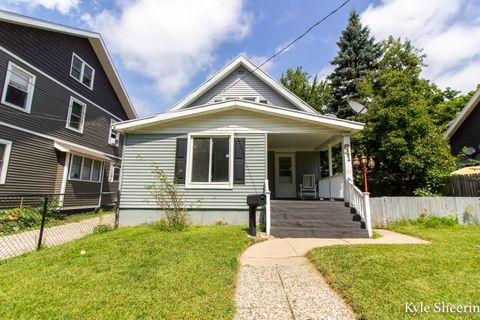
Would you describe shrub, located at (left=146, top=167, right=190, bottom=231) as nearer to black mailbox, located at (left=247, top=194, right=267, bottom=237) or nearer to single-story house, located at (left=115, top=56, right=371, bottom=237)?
single-story house, located at (left=115, top=56, right=371, bottom=237)

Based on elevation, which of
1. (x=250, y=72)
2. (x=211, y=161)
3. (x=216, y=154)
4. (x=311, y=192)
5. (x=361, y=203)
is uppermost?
(x=250, y=72)

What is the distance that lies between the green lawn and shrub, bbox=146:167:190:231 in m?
3.79

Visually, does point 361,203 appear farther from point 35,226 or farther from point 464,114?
point 464,114

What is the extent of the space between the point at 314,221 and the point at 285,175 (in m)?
4.20

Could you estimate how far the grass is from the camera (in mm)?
2210

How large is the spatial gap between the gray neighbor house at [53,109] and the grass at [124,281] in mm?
3385

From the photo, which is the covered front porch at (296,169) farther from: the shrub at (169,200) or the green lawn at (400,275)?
the green lawn at (400,275)

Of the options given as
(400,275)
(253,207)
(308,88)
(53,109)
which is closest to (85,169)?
(53,109)

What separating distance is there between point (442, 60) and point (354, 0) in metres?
16.6

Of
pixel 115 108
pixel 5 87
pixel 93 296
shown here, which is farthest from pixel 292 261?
pixel 115 108

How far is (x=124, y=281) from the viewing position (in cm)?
287

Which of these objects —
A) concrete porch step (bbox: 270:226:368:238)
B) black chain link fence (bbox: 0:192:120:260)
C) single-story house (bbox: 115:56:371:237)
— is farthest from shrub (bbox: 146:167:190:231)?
concrete porch step (bbox: 270:226:368:238)

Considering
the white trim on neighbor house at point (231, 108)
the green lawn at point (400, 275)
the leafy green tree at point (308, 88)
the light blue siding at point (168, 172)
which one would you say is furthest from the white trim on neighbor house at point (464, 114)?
the light blue siding at point (168, 172)

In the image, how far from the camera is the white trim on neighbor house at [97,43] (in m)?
8.19
